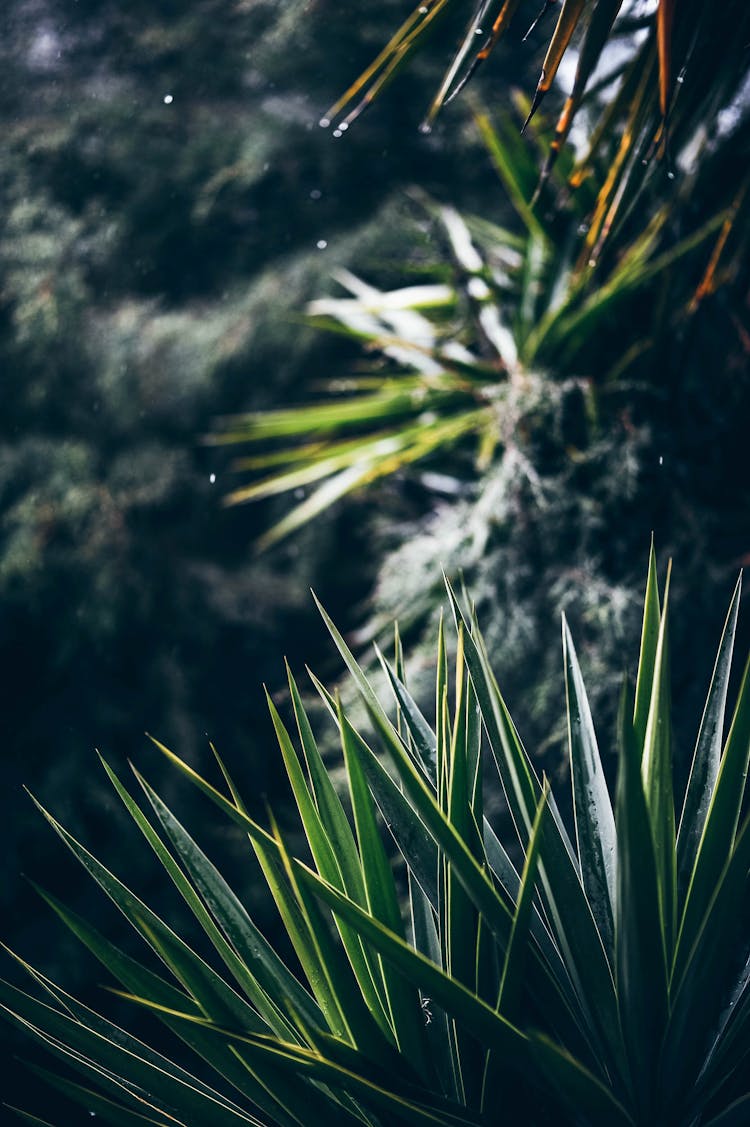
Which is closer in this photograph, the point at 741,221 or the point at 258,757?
the point at 741,221

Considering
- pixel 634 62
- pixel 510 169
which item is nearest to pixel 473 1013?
pixel 634 62

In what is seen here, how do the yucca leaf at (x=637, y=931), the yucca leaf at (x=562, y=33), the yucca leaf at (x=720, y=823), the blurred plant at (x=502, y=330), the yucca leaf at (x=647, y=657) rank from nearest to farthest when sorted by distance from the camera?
the yucca leaf at (x=637, y=931)
the yucca leaf at (x=720, y=823)
the yucca leaf at (x=647, y=657)
the yucca leaf at (x=562, y=33)
the blurred plant at (x=502, y=330)

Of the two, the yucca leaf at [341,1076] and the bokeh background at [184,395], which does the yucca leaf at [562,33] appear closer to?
the bokeh background at [184,395]

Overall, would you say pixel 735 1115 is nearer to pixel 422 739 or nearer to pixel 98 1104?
pixel 422 739

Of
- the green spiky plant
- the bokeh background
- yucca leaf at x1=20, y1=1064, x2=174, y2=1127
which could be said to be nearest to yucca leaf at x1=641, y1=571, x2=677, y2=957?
the green spiky plant

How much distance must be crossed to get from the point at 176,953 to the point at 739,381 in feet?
5.13

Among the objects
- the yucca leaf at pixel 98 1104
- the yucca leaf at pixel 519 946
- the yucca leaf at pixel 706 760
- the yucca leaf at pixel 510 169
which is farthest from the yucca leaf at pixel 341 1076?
the yucca leaf at pixel 510 169

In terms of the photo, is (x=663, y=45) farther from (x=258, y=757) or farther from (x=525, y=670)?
(x=258, y=757)

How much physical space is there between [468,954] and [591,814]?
22 cm

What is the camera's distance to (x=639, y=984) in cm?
72

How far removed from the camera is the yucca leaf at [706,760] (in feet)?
2.98

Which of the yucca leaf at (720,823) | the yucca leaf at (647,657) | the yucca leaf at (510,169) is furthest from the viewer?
the yucca leaf at (510,169)

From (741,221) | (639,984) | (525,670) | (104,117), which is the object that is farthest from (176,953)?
(104,117)

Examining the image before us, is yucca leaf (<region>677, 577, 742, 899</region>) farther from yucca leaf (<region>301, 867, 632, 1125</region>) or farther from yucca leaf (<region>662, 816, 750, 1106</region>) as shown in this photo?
yucca leaf (<region>301, 867, 632, 1125</region>)
